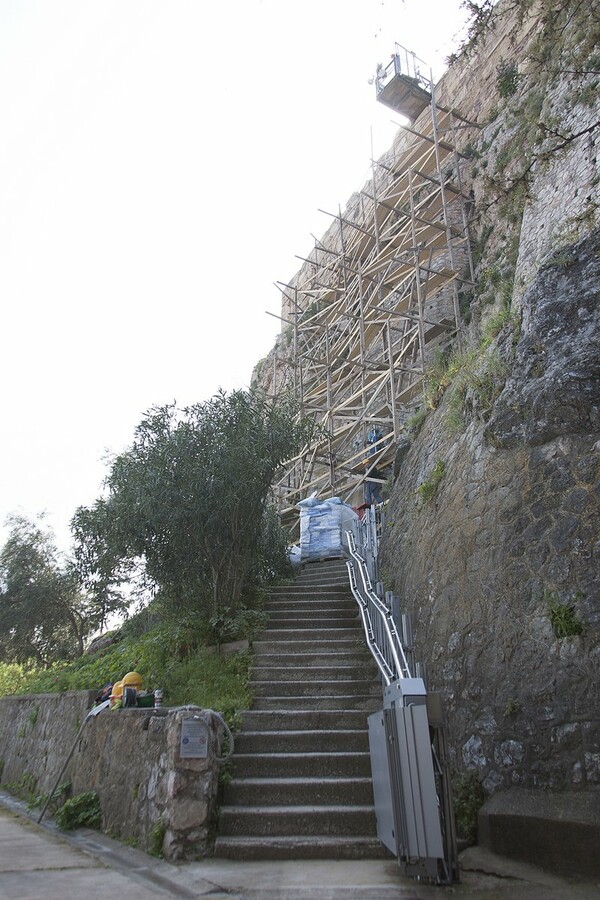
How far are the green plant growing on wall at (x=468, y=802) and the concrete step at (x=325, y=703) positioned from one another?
49.5 inches

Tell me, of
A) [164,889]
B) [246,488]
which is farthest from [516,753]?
[246,488]

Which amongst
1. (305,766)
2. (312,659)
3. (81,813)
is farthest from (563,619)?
(81,813)

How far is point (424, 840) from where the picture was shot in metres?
3.54

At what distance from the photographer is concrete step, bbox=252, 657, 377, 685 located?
6.46 metres

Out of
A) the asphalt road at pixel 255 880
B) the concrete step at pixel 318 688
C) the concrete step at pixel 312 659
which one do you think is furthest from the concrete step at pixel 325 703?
the asphalt road at pixel 255 880

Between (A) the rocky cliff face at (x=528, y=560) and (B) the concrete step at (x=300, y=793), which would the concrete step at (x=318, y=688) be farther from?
(B) the concrete step at (x=300, y=793)

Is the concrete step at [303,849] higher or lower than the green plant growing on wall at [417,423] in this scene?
lower

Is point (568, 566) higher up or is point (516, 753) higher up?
point (568, 566)

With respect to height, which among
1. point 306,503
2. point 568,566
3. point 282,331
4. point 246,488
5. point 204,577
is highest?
point 282,331

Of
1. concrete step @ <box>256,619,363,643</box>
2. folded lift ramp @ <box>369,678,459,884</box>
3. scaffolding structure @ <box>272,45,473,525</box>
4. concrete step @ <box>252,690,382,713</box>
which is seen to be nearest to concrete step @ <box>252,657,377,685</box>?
concrete step @ <box>252,690,382,713</box>

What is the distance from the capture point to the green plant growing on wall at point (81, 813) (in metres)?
5.80

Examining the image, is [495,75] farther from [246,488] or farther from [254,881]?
[254,881]

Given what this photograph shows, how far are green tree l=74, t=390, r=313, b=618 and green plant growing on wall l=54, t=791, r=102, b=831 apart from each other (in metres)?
2.45

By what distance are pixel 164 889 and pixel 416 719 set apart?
174 cm
